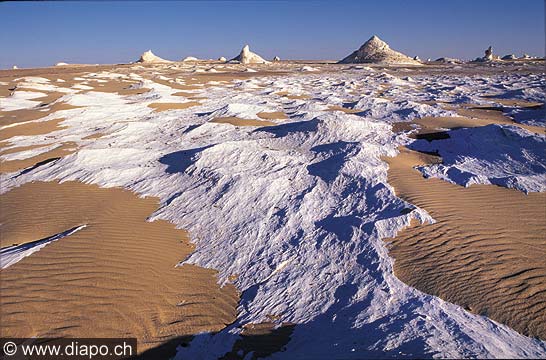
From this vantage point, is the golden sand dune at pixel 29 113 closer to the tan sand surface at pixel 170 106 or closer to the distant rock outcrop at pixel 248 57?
the tan sand surface at pixel 170 106

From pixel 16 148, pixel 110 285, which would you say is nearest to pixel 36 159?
pixel 16 148

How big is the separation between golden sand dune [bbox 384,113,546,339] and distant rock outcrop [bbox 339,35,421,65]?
71.2 m

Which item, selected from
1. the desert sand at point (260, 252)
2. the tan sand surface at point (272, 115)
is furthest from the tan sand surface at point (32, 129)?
the tan sand surface at point (272, 115)

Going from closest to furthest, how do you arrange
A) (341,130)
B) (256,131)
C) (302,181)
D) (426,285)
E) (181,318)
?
(181,318) → (426,285) → (302,181) → (341,130) → (256,131)

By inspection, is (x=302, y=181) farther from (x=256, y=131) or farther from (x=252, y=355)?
(x=256, y=131)

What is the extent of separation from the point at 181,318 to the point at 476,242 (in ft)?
18.0

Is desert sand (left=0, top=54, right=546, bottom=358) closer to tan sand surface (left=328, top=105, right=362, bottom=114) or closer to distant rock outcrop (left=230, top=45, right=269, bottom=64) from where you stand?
tan sand surface (left=328, top=105, right=362, bottom=114)

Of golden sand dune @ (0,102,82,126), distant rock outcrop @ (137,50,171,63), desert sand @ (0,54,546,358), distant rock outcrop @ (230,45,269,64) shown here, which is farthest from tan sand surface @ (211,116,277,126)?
distant rock outcrop @ (137,50,171,63)

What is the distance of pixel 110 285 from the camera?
17.3 ft

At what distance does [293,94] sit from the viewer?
2764 cm

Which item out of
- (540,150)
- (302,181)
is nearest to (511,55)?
(540,150)

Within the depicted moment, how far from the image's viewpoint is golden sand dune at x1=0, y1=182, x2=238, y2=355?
4.55m

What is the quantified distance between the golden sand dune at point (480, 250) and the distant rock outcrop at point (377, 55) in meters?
71.2

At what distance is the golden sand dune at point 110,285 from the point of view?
455cm
